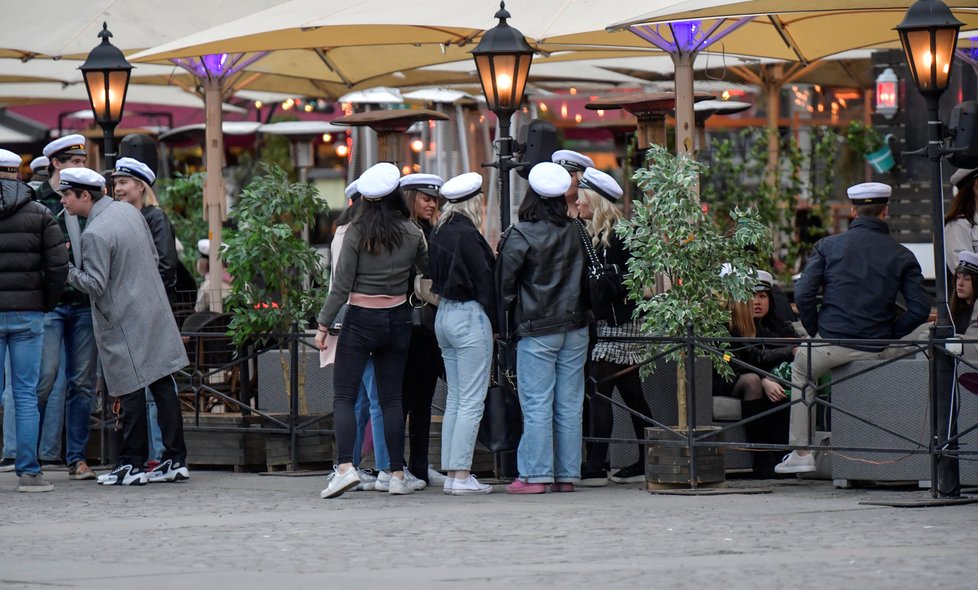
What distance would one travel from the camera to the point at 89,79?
12570 mm

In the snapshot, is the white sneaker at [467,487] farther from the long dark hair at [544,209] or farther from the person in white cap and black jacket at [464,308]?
the long dark hair at [544,209]

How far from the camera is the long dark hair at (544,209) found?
9.90 meters

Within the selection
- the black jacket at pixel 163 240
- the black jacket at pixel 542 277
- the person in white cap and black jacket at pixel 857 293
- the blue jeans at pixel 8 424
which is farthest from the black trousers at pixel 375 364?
the blue jeans at pixel 8 424

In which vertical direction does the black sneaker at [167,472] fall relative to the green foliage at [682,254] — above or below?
below

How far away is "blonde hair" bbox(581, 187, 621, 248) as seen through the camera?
10.2 metres

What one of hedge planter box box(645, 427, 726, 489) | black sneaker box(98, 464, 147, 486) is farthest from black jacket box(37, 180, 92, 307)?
hedge planter box box(645, 427, 726, 489)

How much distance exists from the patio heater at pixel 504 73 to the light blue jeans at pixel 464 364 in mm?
1105

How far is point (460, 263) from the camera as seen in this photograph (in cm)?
978

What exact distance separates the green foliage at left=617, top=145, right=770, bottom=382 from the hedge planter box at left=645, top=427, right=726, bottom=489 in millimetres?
449

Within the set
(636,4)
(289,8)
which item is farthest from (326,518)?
(289,8)

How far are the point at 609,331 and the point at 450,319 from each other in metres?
1.05

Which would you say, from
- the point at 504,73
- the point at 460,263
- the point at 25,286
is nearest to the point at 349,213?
the point at 460,263

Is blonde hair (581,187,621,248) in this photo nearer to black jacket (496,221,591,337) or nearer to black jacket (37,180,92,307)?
black jacket (496,221,591,337)

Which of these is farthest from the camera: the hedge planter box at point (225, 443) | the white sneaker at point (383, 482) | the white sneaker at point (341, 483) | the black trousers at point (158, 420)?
the hedge planter box at point (225, 443)
